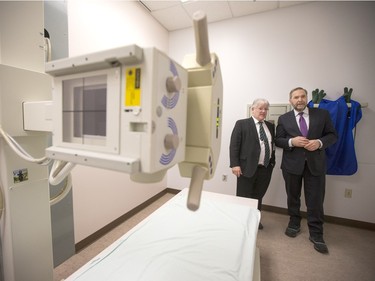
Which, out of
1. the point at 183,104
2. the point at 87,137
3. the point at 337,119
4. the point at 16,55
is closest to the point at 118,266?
the point at 87,137

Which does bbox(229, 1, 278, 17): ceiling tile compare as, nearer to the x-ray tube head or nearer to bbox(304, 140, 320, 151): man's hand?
bbox(304, 140, 320, 151): man's hand

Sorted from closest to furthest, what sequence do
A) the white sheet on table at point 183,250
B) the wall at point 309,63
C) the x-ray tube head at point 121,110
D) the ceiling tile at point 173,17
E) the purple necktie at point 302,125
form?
1. the x-ray tube head at point 121,110
2. the white sheet on table at point 183,250
3. the purple necktie at point 302,125
4. the wall at point 309,63
5. the ceiling tile at point 173,17

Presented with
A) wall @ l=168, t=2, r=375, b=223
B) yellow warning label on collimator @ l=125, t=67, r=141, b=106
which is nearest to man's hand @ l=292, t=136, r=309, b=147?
wall @ l=168, t=2, r=375, b=223

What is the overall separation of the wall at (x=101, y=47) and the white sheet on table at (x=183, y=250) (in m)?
1.04

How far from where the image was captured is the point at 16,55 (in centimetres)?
72

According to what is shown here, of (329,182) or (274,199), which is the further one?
(274,199)

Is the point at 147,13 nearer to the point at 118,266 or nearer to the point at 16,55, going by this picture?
the point at 16,55

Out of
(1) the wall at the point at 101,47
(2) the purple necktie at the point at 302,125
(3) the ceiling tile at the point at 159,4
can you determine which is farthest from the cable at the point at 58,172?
Answer: (3) the ceiling tile at the point at 159,4

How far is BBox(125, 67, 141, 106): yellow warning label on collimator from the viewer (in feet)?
1.44

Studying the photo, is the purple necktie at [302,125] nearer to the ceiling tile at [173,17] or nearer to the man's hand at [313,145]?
the man's hand at [313,145]

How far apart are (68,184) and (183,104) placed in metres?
0.66

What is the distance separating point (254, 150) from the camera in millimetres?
2268

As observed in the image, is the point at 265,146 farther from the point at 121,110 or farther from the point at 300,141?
the point at 121,110

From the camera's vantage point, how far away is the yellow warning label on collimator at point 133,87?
440mm
